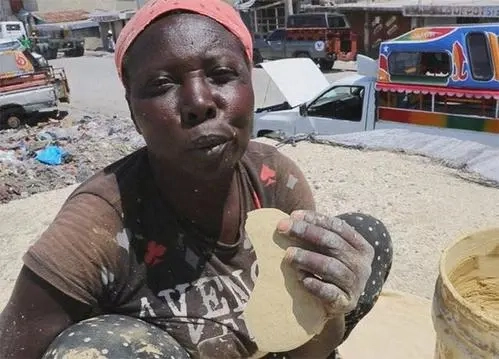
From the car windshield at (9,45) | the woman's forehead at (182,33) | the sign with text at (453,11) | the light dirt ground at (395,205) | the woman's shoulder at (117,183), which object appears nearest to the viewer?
the woman's forehead at (182,33)

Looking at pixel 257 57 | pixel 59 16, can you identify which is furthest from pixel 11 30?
pixel 59 16

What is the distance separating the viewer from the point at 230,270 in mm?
1623

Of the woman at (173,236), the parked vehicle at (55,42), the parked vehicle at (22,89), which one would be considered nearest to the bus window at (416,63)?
the woman at (173,236)

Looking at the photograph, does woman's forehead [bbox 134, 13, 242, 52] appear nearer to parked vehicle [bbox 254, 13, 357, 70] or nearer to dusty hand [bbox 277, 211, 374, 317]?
dusty hand [bbox 277, 211, 374, 317]

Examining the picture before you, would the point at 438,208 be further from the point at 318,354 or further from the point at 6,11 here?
the point at 6,11

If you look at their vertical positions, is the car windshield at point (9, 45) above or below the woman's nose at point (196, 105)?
below

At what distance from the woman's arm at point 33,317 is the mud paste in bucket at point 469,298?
0.85 meters

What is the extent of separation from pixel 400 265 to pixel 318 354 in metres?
2.23

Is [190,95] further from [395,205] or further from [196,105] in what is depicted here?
[395,205]

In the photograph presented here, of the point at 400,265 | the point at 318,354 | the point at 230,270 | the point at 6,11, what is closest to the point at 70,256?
the point at 230,270

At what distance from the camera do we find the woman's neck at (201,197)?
1528 millimetres

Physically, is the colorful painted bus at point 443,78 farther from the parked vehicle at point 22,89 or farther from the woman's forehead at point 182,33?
the parked vehicle at point 22,89

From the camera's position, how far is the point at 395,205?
4801mm

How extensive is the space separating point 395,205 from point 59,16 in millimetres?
40397
